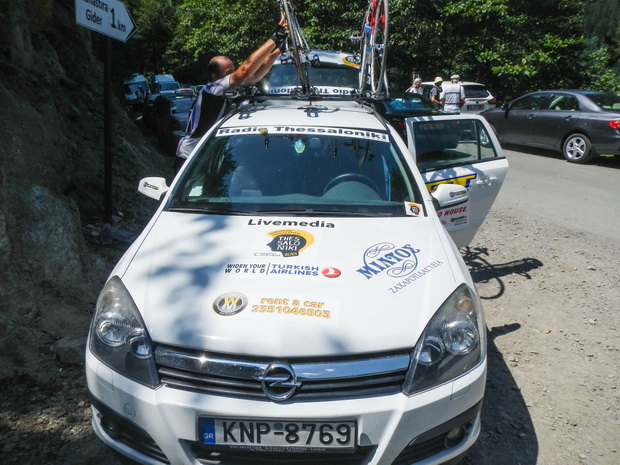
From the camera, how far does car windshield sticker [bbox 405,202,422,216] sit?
10.7 feet

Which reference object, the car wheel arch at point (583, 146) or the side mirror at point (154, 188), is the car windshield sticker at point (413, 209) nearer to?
the side mirror at point (154, 188)

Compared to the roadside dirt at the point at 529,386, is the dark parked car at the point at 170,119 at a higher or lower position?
lower

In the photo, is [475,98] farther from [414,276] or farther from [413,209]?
[414,276]

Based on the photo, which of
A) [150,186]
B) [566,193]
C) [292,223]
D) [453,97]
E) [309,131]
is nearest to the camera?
[292,223]

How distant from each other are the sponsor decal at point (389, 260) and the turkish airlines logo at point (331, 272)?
0.10 m

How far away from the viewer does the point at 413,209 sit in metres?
3.30

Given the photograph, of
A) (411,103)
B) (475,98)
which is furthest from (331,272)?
(475,98)

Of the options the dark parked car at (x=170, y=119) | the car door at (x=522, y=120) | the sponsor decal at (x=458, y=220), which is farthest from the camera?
the dark parked car at (x=170, y=119)

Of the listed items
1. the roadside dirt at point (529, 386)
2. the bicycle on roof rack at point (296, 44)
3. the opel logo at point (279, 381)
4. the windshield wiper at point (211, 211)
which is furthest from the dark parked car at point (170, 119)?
the opel logo at point (279, 381)

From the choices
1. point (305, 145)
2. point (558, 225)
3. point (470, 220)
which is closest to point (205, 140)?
point (305, 145)

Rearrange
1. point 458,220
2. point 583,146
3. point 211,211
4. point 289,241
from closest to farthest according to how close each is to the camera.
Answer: point 289,241, point 211,211, point 458,220, point 583,146

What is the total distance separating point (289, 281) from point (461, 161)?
3082mm

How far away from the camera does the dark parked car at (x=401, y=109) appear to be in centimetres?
528

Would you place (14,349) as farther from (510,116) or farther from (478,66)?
(478,66)
